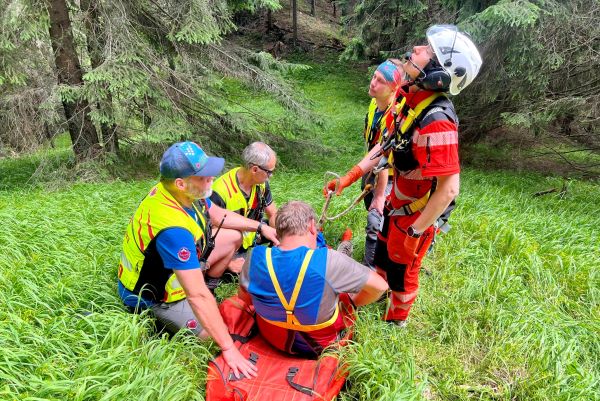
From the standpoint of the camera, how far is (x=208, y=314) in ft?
8.12

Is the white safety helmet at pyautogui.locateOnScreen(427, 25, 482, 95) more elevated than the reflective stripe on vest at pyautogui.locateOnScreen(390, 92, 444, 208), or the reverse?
the white safety helmet at pyautogui.locateOnScreen(427, 25, 482, 95)

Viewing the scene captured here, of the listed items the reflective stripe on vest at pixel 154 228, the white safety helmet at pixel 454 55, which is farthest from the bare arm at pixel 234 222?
the white safety helmet at pixel 454 55

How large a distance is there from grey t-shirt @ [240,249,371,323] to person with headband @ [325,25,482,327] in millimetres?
471

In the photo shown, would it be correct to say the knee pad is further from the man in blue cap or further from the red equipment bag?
the man in blue cap

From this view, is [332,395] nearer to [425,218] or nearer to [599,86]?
[425,218]

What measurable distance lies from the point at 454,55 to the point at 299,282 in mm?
1670

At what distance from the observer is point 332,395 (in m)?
2.40

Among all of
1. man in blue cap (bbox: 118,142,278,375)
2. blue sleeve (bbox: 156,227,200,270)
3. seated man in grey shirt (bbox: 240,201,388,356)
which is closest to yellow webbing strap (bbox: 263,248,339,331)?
seated man in grey shirt (bbox: 240,201,388,356)

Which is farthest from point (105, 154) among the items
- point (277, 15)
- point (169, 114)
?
point (277, 15)

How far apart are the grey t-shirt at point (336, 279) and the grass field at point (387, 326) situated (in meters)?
0.39

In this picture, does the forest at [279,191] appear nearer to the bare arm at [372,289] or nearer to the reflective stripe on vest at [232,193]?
the bare arm at [372,289]

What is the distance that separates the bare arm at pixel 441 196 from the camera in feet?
7.81

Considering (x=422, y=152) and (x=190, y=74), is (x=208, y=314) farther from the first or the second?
(x=190, y=74)

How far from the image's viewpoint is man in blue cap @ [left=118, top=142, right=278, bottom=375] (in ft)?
8.16
